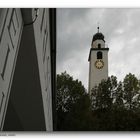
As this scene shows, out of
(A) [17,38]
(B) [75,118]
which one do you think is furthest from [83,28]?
(B) [75,118]

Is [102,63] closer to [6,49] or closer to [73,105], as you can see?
[73,105]

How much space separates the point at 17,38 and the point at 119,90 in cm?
95

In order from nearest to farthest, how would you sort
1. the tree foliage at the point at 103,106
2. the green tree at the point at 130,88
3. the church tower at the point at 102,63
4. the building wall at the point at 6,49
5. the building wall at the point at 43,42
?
the building wall at the point at 6,49, the tree foliage at the point at 103,106, the green tree at the point at 130,88, the church tower at the point at 102,63, the building wall at the point at 43,42

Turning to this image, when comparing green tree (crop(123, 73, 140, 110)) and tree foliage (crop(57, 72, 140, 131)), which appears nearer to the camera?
tree foliage (crop(57, 72, 140, 131))

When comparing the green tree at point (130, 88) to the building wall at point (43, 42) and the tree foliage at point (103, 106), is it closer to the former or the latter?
the tree foliage at point (103, 106)

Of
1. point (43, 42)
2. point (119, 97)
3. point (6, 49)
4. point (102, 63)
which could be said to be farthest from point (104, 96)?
point (102, 63)

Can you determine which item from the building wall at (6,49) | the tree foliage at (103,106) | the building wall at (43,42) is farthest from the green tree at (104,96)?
the building wall at (6,49)

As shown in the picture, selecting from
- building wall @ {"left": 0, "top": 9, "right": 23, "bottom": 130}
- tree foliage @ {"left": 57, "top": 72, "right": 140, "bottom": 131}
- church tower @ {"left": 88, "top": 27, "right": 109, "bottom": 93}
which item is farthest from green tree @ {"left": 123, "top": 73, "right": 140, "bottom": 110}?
building wall @ {"left": 0, "top": 9, "right": 23, "bottom": 130}

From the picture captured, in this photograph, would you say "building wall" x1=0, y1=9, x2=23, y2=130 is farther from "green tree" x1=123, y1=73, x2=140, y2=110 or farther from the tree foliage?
"green tree" x1=123, y1=73, x2=140, y2=110

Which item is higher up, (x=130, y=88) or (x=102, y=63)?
(x=102, y=63)

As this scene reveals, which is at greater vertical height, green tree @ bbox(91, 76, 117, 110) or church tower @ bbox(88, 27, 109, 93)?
church tower @ bbox(88, 27, 109, 93)

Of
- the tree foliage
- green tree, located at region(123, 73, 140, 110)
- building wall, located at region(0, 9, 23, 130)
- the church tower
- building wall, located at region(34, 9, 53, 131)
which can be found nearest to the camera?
building wall, located at region(0, 9, 23, 130)

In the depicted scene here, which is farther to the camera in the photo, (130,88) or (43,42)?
(43,42)

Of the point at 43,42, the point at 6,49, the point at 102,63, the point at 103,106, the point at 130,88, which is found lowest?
the point at 103,106
